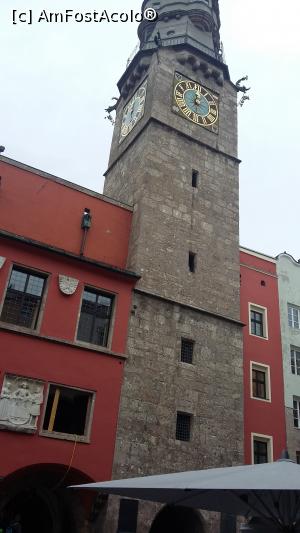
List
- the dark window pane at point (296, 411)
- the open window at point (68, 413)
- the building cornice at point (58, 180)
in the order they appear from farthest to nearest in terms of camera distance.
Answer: the dark window pane at point (296, 411)
the building cornice at point (58, 180)
the open window at point (68, 413)

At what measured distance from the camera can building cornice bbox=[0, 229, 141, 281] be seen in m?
15.5

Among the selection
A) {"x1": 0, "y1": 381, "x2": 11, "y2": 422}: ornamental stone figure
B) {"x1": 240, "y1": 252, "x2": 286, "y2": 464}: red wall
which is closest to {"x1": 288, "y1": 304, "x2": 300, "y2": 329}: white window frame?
{"x1": 240, "y1": 252, "x2": 286, "y2": 464}: red wall

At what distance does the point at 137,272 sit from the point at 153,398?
14.2ft

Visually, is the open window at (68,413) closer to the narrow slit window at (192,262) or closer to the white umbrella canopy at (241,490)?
the white umbrella canopy at (241,490)

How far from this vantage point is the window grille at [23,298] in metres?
15.1

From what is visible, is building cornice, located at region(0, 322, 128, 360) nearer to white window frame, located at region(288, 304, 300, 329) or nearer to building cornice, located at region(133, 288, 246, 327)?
building cornice, located at region(133, 288, 246, 327)

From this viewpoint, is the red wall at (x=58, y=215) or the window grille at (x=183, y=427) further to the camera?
the red wall at (x=58, y=215)

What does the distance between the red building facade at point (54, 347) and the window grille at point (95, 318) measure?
0.03 metres

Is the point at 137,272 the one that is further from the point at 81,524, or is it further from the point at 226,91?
the point at 226,91

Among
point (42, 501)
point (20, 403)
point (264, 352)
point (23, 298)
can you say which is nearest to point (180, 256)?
point (264, 352)

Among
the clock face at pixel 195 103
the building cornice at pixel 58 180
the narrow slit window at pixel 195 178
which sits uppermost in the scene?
the clock face at pixel 195 103

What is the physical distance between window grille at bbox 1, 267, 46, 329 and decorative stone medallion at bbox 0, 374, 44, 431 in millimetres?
1811

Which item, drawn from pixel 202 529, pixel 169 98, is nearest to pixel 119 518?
pixel 202 529

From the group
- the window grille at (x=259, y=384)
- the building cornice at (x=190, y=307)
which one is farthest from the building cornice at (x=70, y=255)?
the window grille at (x=259, y=384)
